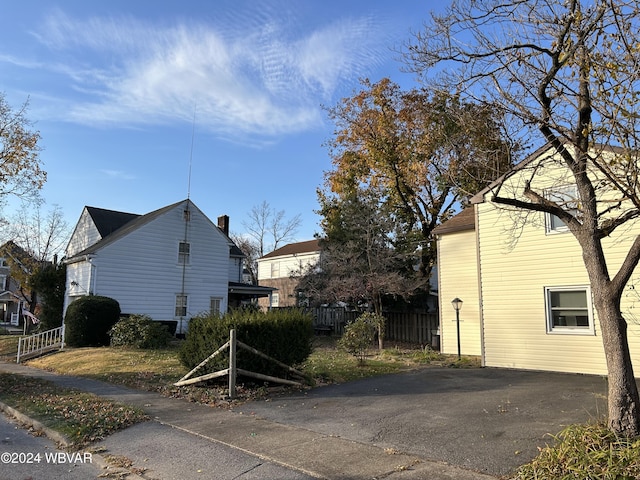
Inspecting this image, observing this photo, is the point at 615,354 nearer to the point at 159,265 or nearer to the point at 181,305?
the point at 159,265

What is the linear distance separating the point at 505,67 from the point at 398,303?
66.1 ft

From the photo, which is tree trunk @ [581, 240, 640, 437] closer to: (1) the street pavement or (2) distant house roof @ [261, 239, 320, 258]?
(1) the street pavement

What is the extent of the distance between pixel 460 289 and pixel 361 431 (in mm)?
12046

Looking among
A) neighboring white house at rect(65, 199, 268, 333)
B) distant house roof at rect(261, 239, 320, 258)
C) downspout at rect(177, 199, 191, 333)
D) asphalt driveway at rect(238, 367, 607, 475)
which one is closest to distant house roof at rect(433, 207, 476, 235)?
asphalt driveway at rect(238, 367, 607, 475)

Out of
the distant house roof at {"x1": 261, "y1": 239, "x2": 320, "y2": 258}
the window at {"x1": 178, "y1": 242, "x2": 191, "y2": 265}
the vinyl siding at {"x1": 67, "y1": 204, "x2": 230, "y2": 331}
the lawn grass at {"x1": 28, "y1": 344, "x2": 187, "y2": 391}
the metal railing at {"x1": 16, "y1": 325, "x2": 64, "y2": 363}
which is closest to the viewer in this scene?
the lawn grass at {"x1": 28, "y1": 344, "x2": 187, "y2": 391}

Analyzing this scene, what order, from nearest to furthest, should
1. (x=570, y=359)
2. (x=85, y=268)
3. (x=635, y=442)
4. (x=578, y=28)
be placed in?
(x=635, y=442)
(x=578, y=28)
(x=570, y=359)
(x=85, y=268)

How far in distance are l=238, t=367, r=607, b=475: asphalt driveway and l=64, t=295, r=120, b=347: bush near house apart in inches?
542

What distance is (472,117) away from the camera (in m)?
6.99

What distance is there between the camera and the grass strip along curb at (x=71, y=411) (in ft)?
23.5

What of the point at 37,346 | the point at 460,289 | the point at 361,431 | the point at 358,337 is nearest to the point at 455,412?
the point at 361,431

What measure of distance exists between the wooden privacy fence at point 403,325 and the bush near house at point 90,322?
29.8 feet

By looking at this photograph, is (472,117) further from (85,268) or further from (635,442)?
(85,268)

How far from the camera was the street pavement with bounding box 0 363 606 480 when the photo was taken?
5.44m

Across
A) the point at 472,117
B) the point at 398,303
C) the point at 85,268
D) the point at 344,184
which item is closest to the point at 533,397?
the point at 472,117
